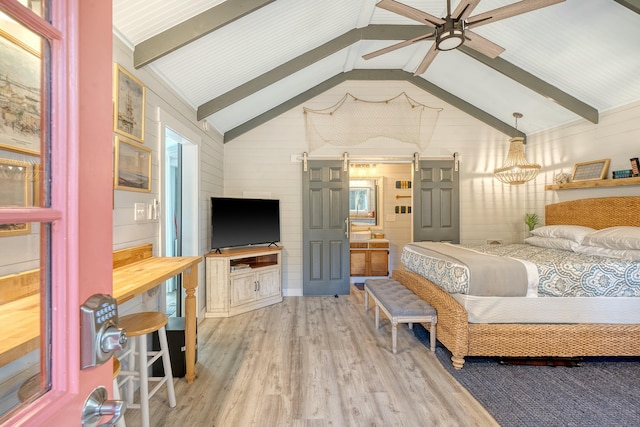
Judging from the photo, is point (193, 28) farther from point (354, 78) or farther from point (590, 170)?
point (590, 170)

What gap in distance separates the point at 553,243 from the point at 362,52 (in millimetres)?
3344

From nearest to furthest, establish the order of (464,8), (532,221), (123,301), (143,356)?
(123,301)
(143,356)
(464,8)
(532,221)

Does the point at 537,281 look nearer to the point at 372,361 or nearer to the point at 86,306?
the point at 372,361

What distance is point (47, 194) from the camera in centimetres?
48

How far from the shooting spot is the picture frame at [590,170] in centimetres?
359

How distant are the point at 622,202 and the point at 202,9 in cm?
461

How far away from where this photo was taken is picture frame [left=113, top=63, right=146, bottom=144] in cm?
197

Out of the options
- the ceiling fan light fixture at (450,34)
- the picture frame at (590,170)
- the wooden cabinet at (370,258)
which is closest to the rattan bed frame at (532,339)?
the picture frame at (590,170)

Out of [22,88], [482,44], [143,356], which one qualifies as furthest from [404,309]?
[22,88]

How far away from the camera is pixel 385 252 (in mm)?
5602

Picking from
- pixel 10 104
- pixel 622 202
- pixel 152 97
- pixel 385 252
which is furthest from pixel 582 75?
pixel 10 104

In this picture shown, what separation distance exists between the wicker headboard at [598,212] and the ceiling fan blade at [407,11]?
3.03m

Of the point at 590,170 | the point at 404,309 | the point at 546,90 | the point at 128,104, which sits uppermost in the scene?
the point at 546,90

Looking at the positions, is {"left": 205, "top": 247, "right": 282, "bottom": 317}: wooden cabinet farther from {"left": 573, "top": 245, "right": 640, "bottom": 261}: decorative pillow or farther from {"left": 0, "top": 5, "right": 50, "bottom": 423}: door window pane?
{"left": 573, "top": 245, "right": 640, "bottom": 261}: decorative pillow
